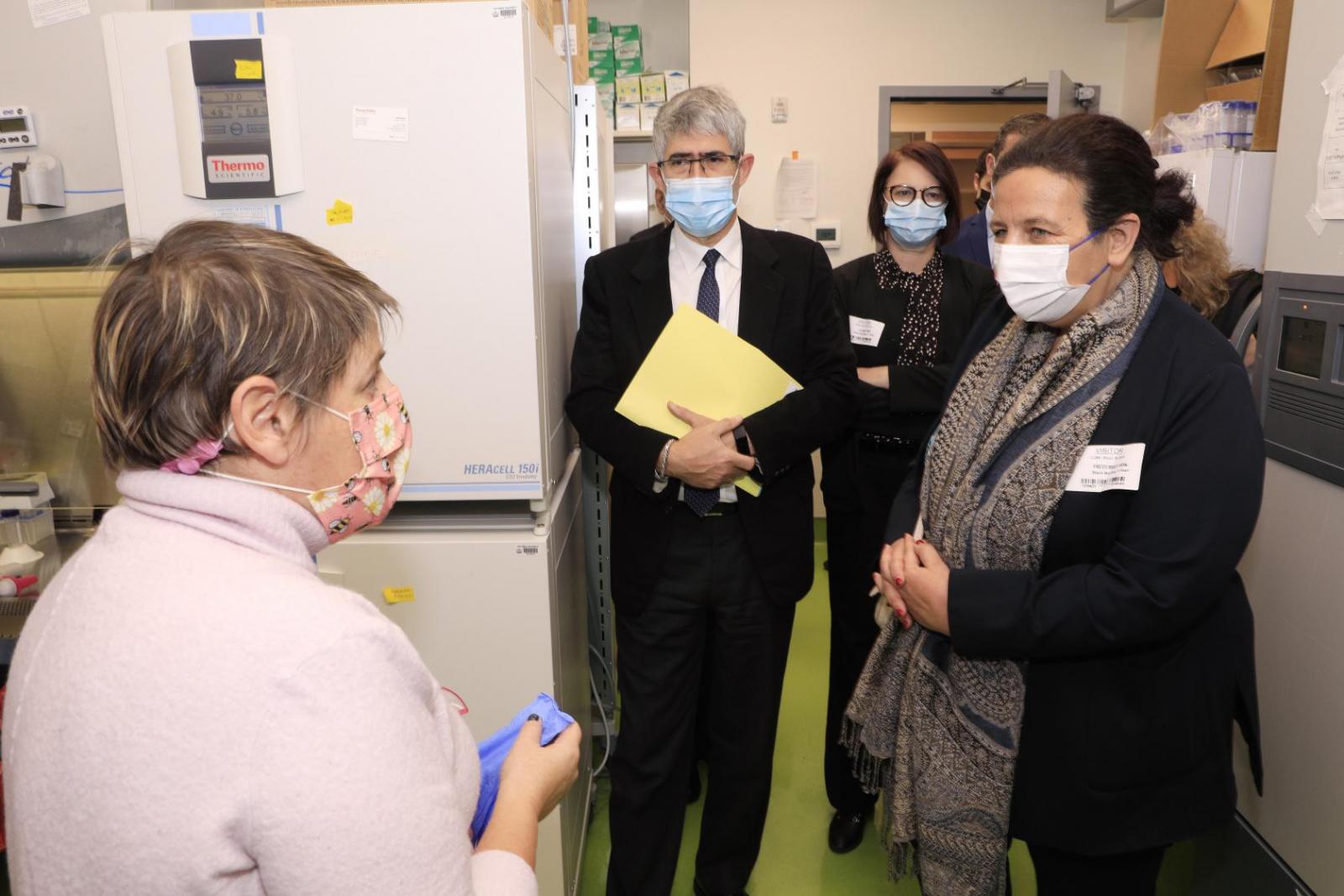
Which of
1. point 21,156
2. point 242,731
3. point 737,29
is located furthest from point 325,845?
point 737,29

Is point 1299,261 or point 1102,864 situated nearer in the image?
point 1102,864

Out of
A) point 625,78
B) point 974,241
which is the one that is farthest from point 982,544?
point 625,78

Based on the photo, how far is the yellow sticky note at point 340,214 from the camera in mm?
1486

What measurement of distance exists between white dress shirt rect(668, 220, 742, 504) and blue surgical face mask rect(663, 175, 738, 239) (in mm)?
46

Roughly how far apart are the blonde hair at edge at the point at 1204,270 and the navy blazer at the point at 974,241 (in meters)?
0.56

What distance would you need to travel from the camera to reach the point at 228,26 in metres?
1.41

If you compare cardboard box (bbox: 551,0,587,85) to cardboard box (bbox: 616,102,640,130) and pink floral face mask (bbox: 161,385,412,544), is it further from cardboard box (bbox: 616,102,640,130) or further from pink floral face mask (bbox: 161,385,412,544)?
cardboard box (bbox: 616,102,640,130)

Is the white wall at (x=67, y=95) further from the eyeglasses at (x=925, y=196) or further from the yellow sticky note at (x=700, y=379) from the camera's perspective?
the eyeglasses at (x=925, y=196)

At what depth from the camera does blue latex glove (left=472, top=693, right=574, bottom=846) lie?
900 millimetres

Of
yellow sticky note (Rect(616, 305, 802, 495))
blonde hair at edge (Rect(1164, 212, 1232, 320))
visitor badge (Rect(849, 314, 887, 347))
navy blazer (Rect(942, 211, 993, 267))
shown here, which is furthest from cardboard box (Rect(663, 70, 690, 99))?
yellow sticky note (Rect(616, 305, 802, 495))

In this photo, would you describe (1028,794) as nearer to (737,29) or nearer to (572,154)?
(572,154)

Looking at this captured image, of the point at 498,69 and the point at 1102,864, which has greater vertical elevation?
the point at 498,69

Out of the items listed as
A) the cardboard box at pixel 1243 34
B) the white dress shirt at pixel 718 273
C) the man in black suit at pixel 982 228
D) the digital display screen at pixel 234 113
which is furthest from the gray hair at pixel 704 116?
the cardboard box at pixel 1243 34

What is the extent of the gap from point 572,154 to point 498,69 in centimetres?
64
